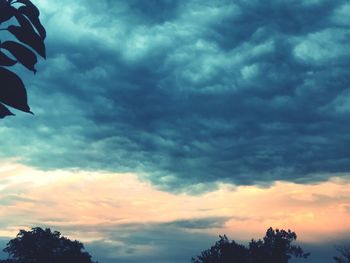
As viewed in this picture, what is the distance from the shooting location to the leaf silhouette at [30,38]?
2.83 metres

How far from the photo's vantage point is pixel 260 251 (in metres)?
69.8

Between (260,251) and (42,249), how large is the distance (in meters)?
41.9

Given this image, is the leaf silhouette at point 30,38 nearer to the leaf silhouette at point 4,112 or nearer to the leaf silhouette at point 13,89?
the leaf silhouette at point 13,89

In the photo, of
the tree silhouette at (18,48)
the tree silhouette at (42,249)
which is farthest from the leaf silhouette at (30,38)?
the tree silhouette at (42,249)

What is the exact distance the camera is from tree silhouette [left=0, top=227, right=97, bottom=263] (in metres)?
86.1

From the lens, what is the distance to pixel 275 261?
68.3 meters

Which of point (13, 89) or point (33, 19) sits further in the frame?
point (33, 19)

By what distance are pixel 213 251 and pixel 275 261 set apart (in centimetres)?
947

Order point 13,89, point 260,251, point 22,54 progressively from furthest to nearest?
1. point 260,251
2. point 22,54
3. point 13,89

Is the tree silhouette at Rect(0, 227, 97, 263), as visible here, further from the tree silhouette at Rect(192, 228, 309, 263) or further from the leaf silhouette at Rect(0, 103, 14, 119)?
the leaf silhouette at Rect(0, 103, 14, 119)

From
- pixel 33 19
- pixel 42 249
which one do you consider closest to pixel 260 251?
pixel 42 249

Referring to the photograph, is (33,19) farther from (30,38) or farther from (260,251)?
(260,251)

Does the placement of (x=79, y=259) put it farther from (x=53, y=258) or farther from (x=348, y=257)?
(x=348, y=257)

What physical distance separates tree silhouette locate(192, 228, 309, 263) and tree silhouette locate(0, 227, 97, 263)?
29.3 m
